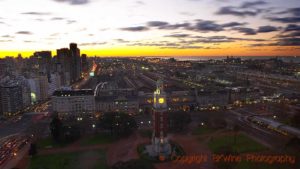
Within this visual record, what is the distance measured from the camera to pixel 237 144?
30234 millimetres

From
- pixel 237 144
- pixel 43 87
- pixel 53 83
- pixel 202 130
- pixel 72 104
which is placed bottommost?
pixel 237 144

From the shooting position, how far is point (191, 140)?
32031 millimetres

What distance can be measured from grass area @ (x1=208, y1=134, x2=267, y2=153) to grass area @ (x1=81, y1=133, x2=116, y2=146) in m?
11.2

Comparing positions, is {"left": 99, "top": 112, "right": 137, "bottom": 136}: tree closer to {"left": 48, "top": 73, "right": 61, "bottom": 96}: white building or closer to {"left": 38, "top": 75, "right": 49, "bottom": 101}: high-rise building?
{"left": 38, "top": 75, "right": 49, "bottom": 101}: high-rise building

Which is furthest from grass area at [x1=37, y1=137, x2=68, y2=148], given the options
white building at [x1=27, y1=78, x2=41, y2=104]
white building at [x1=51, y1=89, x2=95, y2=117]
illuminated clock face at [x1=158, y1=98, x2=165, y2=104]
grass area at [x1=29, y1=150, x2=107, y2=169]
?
white building at [x1=27, y1=78, x2=41, y2=104]

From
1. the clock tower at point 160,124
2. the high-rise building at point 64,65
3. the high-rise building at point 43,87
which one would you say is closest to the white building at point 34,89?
the high-rise building at point 43,87

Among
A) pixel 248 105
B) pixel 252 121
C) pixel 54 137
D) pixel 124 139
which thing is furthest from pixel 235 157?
pixel 248 105

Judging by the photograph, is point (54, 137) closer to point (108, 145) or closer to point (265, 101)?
point (108, 145)

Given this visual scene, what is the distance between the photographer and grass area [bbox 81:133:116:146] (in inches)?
1256

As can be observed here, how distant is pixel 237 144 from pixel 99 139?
50.1 feet

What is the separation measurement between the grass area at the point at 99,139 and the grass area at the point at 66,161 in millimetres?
2815

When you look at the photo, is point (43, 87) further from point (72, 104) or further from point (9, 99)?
point (72, 104)

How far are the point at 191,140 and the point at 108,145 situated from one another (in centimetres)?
919

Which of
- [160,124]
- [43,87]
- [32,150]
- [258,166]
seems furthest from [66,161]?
[43,87]
